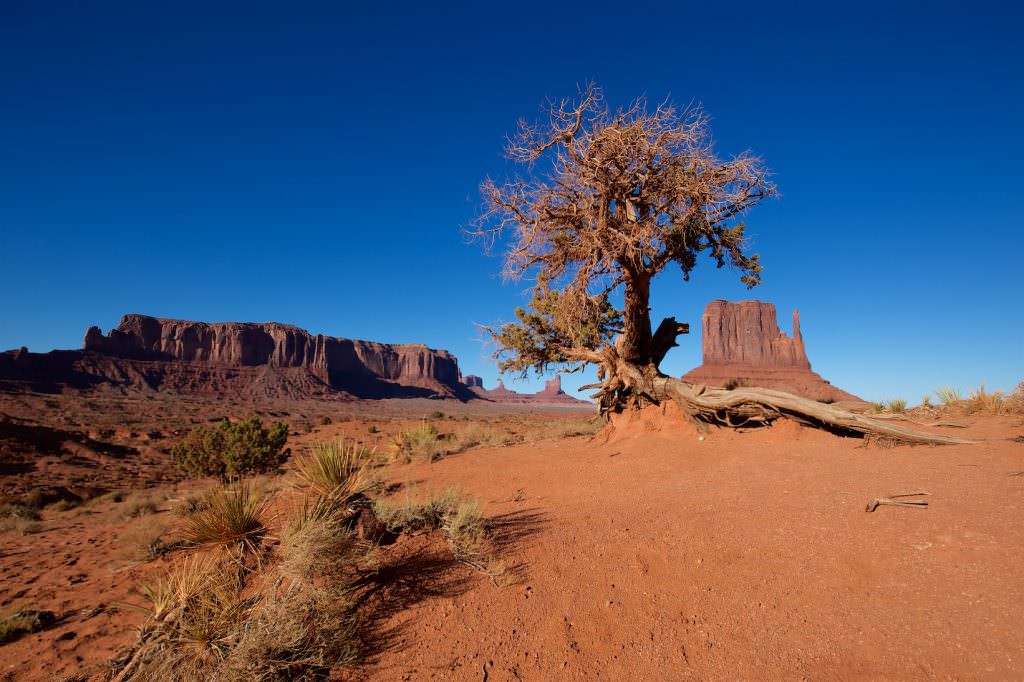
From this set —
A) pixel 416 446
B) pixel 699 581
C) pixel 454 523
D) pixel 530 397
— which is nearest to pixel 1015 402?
pixel 699 581

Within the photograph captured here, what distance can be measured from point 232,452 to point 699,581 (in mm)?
17671

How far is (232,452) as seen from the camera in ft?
55.6

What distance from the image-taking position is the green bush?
1723cm

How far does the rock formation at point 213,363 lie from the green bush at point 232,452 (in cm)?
7122

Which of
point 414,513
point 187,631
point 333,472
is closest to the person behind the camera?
point 187,631

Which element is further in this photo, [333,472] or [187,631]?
[333,472]

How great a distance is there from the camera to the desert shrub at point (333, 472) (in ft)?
18.1

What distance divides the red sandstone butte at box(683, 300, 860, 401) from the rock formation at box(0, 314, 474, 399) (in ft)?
255

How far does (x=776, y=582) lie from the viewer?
3736 mm

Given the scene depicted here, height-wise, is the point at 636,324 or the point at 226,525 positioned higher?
the point at 636,324

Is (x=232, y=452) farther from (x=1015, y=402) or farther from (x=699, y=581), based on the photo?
(x=1015, y=402)

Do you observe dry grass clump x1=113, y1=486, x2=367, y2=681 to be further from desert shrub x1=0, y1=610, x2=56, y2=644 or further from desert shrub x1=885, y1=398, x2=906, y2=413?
desert shrub x1=885, y1=398, x2=906, y2=413

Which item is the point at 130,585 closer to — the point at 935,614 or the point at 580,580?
the point at 580,580

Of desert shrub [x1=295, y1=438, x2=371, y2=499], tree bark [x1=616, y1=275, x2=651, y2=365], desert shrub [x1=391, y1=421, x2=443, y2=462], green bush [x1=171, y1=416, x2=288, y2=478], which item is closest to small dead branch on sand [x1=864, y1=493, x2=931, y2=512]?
desert shrub [x1=295, y1=438, x2=371, y2=499]
